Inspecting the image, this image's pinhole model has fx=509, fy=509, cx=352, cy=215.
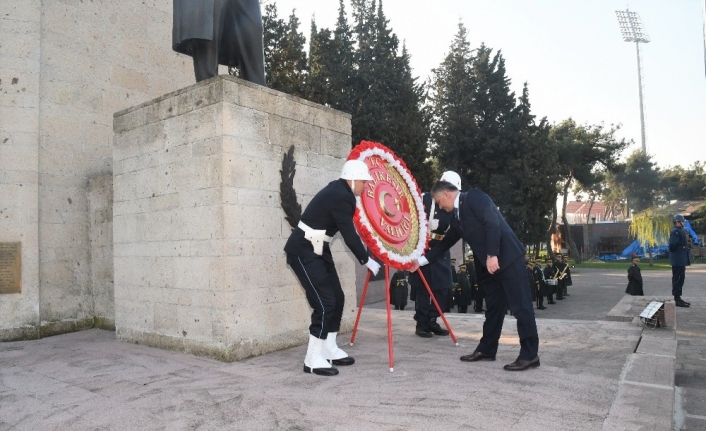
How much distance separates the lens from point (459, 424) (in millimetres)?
3111

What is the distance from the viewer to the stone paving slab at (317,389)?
3.27 metres

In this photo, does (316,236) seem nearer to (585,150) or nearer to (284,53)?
(284,53)

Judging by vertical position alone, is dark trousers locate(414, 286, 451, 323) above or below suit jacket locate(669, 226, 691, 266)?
below

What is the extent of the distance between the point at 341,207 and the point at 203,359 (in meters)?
2.11

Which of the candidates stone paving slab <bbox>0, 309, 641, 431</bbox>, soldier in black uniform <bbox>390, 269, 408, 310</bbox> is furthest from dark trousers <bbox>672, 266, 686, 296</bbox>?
soldier in black uniform <bbox>390, 269, 408, 310</bbox>

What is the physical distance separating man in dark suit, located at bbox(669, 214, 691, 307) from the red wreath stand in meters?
7.63

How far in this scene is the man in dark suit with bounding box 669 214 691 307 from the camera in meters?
10.6

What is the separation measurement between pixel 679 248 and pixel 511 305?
329 inches

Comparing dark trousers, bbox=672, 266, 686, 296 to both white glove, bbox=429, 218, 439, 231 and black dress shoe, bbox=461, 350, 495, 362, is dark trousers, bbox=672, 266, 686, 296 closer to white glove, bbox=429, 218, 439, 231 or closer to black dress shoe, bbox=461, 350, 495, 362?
white glove, bbox=429, 218, 439, 231

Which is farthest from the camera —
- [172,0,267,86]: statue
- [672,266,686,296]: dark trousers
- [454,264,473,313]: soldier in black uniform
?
[454,264,473,313]: soldier in black uniform

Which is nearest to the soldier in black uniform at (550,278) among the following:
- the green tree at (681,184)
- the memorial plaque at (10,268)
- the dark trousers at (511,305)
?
the dark trousers at (511,305)

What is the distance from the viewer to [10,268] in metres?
6.61

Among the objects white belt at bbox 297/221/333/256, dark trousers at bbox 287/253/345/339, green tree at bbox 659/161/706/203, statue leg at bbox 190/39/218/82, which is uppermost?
green tree at bbox 659/161/706/203

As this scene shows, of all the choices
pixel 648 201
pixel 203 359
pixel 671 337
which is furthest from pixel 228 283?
pixel 648 201
